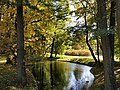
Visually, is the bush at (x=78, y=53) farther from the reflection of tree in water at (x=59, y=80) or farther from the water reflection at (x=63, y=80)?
the reflection of tree in water at (x=59, y=80)

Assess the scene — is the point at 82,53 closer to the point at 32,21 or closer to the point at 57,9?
the point at 32,21

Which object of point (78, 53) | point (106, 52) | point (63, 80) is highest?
point (106, 52)

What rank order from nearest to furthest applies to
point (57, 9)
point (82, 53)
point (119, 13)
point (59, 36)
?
point (119, 13)
point (57, 9)
point (59, 36)
point (82, 53)

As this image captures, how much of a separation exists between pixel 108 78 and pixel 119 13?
6.42 metres

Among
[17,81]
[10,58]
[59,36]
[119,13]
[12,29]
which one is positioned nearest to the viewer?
[119,13]

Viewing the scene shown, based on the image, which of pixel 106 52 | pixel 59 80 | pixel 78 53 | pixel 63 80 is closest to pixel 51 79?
pixel 59 80

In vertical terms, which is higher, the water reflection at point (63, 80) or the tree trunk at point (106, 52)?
the tree trunk at point (106, 52)

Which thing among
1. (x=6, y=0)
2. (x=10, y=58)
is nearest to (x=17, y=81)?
(x=6, y=0)

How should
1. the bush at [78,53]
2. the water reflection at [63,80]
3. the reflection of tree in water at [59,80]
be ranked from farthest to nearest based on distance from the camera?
1. the bush at [78,53]
2. the reflection of tree in water at [59,80]
3. the water reflection at [63,80]

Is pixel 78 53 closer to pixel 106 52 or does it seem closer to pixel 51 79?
pixel 51 79

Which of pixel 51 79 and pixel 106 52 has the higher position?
pixel 106 52

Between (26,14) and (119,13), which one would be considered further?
(26,14)

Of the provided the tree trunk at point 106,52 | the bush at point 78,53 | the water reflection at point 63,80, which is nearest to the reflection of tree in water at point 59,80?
the water reflection at point 63,80

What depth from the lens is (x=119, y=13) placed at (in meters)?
7.91
